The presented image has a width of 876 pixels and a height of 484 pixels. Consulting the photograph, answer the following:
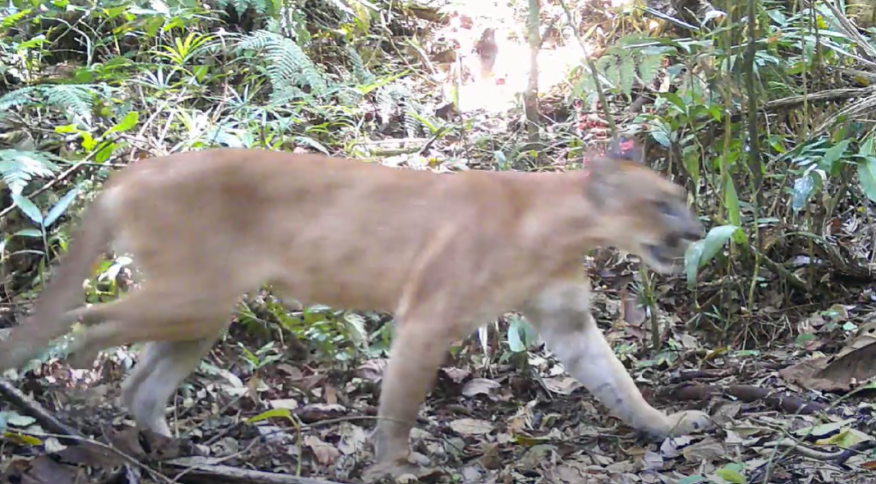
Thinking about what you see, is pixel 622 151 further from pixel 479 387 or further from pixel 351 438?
pixel 351 438

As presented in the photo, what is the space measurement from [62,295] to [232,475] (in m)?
1.02

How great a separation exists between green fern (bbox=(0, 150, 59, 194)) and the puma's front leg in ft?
8.05

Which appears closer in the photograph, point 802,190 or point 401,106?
point 802,190

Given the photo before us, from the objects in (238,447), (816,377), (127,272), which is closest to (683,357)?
(816,377)

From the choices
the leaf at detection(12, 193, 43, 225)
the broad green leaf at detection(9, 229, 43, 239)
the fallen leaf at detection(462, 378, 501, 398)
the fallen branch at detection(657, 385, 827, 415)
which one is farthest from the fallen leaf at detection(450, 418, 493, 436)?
the broad green leaf at detection(9, 229, 43, 239)

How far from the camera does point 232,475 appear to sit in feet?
10.4

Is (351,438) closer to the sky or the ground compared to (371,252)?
closer to the ground

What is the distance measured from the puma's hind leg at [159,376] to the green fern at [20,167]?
120 cm

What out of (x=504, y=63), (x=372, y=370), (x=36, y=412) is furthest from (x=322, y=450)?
(x=504, y=63)

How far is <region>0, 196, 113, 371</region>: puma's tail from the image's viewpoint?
3.49 metres

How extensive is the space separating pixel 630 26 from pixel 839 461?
17.5ft

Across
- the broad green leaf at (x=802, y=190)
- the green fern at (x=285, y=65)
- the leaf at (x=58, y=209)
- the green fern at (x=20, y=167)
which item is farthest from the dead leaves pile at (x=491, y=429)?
the green fern at (x=285, y=65)

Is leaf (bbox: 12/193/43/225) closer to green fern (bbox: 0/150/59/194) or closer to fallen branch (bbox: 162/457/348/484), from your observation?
green fern (bbox: 0/150/59/194)

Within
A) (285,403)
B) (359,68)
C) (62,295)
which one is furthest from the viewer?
(359,68)
